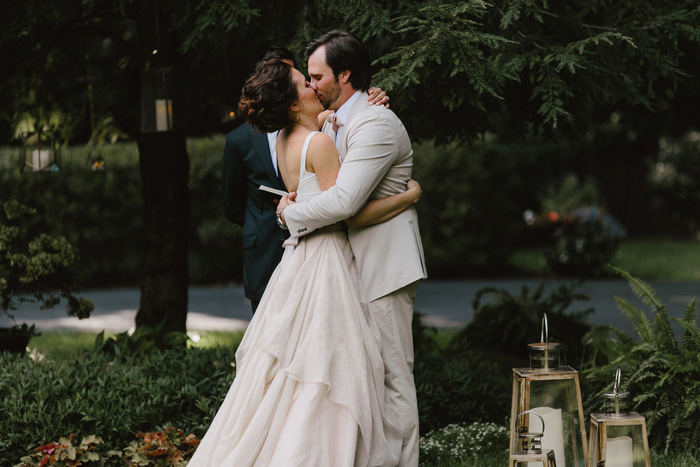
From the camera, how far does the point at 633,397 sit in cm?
472

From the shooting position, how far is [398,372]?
3734 millimetres

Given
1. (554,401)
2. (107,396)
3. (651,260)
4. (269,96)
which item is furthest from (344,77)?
(651,260)

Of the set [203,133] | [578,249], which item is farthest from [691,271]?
[203,133]

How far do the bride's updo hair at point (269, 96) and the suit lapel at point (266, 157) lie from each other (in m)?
0.78

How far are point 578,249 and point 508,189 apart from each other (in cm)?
139

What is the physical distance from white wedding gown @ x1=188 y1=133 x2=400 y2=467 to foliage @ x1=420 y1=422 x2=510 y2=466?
957mm

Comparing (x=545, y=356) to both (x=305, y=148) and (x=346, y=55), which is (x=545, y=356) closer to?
Result: (x=305, y=148)

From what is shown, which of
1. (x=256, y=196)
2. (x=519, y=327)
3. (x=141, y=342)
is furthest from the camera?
(x=519, y=327)

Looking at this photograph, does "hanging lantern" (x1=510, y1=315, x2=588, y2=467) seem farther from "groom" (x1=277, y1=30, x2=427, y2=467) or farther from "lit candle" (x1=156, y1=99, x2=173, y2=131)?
"lit candle" (x1=156, y1=99, x2=173, y2=131)

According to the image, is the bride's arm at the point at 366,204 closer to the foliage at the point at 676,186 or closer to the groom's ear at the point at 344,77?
the groom's ear at the point at 344,77

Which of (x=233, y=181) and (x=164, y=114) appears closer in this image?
(x=233, y=181)

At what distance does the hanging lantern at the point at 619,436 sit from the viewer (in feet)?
10.5

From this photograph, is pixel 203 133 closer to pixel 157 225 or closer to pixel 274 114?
pixel 157 225

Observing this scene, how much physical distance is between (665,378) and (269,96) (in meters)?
2.59
